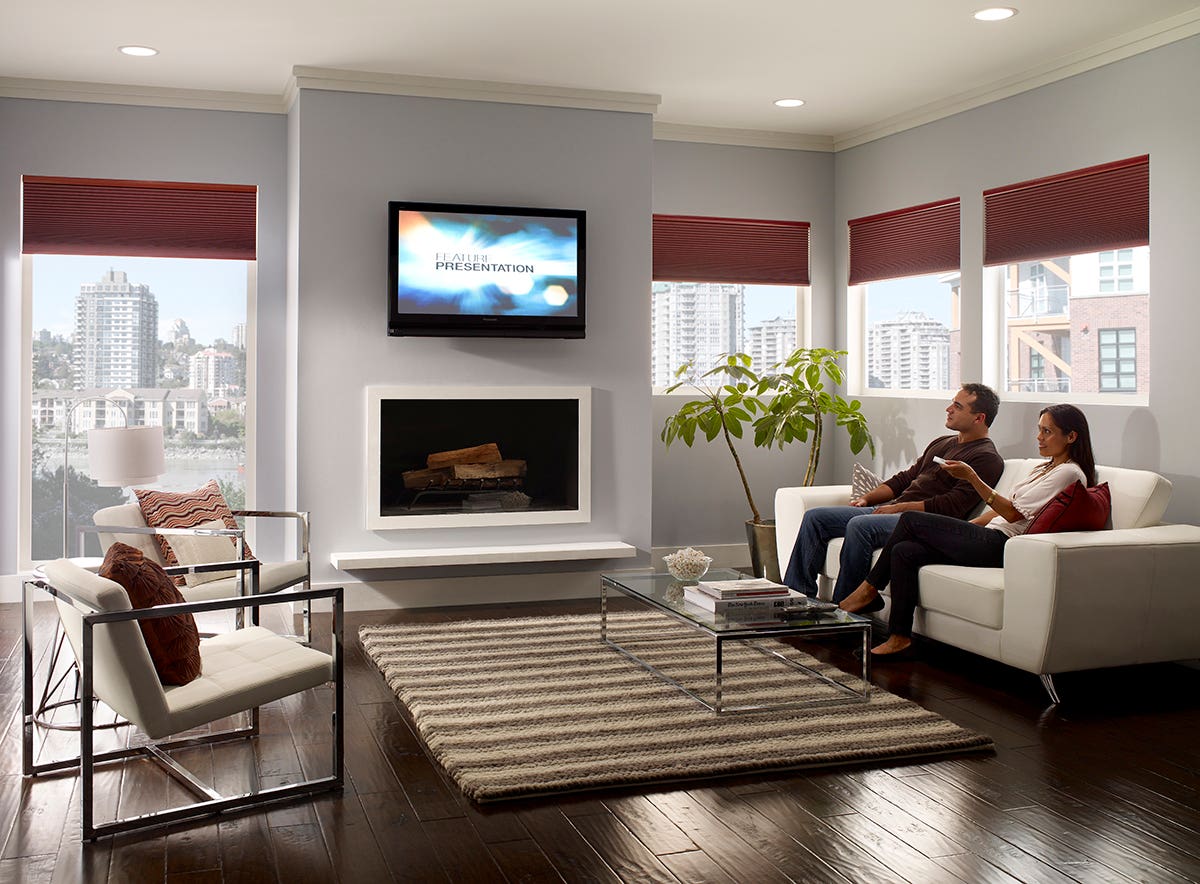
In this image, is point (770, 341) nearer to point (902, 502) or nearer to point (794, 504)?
point (794, 504)

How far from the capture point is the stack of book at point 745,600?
3.97m

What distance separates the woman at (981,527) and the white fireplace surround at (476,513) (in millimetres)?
1788

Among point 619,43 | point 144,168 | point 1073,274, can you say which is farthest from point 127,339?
point 1073,274

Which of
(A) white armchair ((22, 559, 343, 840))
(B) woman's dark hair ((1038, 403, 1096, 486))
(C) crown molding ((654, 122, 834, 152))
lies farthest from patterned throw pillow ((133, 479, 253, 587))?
(C) crown molding ((654, 122, 834, 152))

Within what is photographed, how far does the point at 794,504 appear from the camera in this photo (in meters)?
5.71

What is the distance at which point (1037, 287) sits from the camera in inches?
222

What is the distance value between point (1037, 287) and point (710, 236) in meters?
2.05

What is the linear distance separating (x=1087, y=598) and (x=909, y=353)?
111 inches

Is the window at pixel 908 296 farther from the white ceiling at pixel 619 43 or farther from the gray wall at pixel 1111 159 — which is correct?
the white ceiling at pixel 619 43

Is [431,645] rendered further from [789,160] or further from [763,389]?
[789,160]

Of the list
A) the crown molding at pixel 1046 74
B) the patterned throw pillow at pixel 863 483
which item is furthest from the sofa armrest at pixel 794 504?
the crown molding at pixel 1046 74

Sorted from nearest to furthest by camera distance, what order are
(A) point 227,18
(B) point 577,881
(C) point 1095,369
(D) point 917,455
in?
(B) point 577,881
(A) point 227,18
(C) point 1095,369
(D) point 917,455

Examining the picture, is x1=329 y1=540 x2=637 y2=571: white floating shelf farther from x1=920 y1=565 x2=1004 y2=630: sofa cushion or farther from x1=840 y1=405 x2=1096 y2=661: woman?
x1=920 y1=565 x2=1004 y2=630: sofa cushion

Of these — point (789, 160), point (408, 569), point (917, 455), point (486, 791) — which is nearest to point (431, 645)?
point (408, 569)
